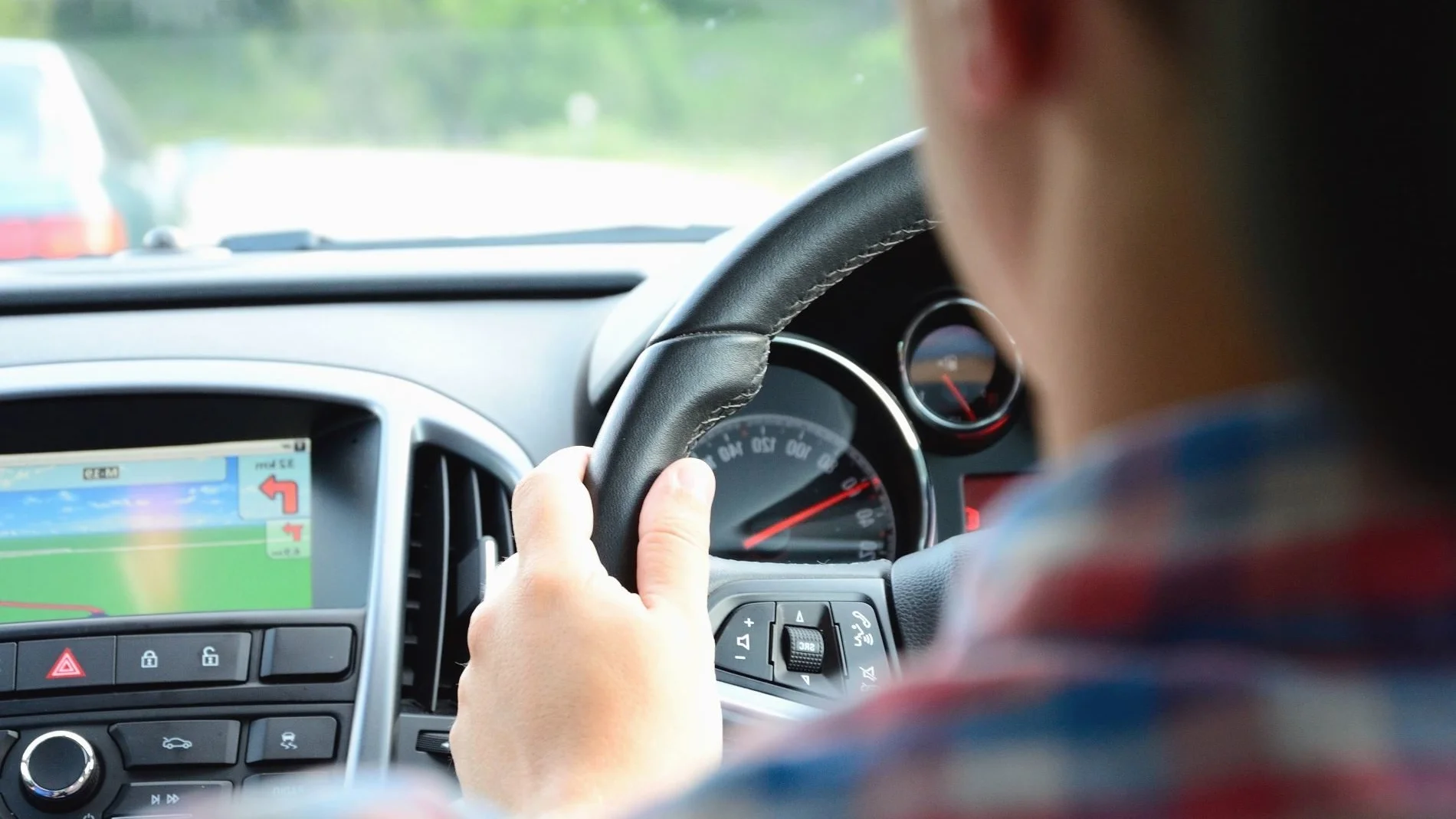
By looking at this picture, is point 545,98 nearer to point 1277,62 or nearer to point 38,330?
point 38,330

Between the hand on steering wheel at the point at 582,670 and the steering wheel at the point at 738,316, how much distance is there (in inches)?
2.7

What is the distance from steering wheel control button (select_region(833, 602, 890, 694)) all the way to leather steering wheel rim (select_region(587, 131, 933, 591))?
38cm

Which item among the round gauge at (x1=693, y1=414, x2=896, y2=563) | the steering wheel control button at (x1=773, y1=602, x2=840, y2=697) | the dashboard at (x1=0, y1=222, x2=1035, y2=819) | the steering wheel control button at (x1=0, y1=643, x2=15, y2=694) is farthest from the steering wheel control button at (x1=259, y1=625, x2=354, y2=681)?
the steering wheel control button at (x1=773, y1=602, x2=840, y2=697)

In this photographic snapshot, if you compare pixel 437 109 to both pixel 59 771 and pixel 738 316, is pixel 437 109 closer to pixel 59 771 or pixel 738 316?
pixel 59 771

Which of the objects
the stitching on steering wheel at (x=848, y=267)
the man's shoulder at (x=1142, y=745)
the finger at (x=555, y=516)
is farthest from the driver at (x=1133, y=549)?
the stitching on steering wheel at (x=848, y=267)

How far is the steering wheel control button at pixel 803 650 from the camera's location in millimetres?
1634

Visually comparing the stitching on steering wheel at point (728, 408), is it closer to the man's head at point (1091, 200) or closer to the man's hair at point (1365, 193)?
the man's head at point (1091, 200)

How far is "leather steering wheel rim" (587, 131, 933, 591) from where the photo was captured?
1230mm

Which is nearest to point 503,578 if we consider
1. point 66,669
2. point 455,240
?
point 66,669

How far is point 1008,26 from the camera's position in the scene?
53cm

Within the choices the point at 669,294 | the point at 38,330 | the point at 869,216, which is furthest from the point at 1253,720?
the point at 38,330

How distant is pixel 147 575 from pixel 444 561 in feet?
1.28

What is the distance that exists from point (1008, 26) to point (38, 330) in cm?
186

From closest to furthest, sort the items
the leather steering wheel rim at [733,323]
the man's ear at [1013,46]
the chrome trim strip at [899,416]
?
the man's ear at [1013,46] → the leather steering wheel rim at [733,323] → the chrome trim strip at [899,416]
